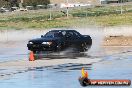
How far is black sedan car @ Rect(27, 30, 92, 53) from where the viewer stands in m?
31.6

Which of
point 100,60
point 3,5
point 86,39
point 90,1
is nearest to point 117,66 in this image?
point 100,60

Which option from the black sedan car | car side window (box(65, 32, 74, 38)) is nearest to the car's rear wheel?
the black sedan car

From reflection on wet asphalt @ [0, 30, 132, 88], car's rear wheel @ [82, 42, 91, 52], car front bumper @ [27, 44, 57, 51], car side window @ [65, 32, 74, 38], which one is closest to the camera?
reflection on wet asphalt @ [0, 30, 132, 88]

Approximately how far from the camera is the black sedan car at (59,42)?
3158 centimetres

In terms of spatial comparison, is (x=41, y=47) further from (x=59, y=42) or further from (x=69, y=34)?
(x=69, y=34)

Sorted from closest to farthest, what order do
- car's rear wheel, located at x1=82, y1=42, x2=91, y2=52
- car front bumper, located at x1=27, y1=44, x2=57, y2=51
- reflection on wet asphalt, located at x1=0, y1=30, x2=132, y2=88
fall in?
reflection on wet asphalt, located at x1=0, y1=30, x2=132, y2=88 → car front bumper, located at x1=27, y1=44, x2=57, y2=51 → car's rear wheel, located at x1=82, y1=42, x2=91, y2=52

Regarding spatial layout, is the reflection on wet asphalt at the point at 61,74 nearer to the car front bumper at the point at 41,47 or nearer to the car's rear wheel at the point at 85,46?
the car front bumper at the point at 41,47

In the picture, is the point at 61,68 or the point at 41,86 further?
the point at 61,68

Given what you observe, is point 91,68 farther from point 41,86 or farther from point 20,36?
point 20,36

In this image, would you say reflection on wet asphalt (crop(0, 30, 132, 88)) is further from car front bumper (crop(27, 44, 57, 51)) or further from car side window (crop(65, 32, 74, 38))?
car side window (crop(65, 32, 74, 38))

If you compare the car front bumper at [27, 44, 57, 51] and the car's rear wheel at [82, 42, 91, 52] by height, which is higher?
the car front bumper at [27, 44, 57, 51]

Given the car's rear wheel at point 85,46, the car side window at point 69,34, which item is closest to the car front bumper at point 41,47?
the car side window at point 69,34

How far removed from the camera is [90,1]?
477 feet

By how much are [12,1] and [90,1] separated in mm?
25586
